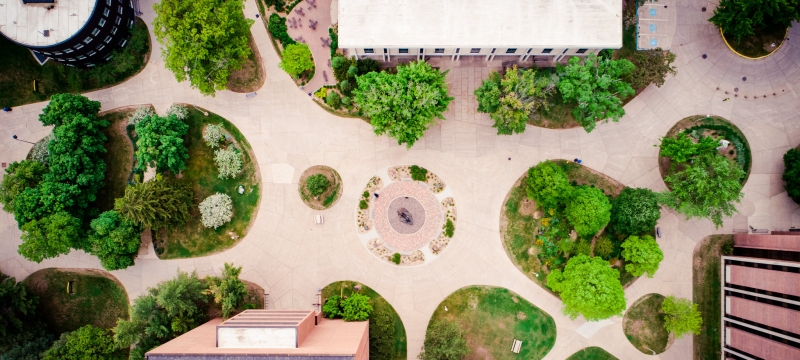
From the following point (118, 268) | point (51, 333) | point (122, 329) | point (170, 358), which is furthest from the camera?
point (51, 333)

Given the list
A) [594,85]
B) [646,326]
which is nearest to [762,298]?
[646,326]

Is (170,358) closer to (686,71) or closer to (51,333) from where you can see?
(51,333)

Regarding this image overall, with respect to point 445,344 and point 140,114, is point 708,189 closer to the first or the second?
point 445,344

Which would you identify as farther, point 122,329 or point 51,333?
point 51,333

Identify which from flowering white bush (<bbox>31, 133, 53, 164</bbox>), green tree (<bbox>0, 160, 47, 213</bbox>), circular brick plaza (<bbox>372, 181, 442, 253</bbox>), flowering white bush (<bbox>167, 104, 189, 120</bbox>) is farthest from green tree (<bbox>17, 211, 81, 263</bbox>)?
circular brick plaza (<bbox>372, 181, 442, 253</bbox>)

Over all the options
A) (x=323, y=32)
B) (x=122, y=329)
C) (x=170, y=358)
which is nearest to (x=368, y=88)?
(x=323, y=32)

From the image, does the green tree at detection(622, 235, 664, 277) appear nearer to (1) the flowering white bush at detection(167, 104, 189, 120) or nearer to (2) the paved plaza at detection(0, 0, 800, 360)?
(2) the paved plaza at detection(0, 0, 800, 360)
